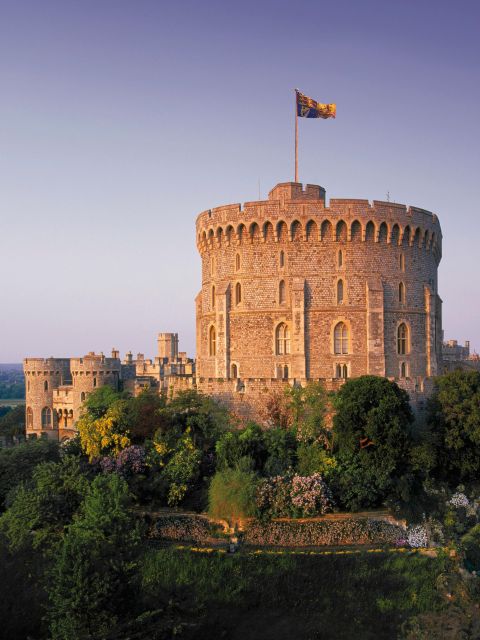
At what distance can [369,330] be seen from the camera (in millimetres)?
40812

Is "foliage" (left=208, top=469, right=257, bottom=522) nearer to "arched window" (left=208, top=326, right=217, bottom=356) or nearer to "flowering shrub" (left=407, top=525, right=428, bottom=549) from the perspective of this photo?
"flowering shrub" (left=407, top=525, right=428, bottom=549)

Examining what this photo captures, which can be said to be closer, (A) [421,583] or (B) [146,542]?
(A) [421,583]

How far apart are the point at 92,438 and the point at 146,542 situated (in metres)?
8.96

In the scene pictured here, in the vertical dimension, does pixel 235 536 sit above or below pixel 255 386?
below

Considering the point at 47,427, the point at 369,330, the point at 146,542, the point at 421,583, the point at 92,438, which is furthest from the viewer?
the point at 47,427

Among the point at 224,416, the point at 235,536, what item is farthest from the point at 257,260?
the point at 235,536

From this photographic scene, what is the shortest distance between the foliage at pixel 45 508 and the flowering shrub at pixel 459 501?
15.5 metres

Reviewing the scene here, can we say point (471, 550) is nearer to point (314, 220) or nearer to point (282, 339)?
point (282, 339)

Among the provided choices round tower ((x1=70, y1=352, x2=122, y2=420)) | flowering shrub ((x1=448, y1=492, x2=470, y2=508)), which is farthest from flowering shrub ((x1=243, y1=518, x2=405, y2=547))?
round tower ((x1=70, y1=352, x2=122, y2=420))

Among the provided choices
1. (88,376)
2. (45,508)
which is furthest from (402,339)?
(88,376)

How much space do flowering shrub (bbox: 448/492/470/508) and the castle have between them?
10.7 metres

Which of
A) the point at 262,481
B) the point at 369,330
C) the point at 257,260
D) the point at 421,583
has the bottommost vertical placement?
the point at 421,583

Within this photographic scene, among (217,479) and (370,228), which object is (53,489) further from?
(370,228)

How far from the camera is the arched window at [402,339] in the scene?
42.2m
